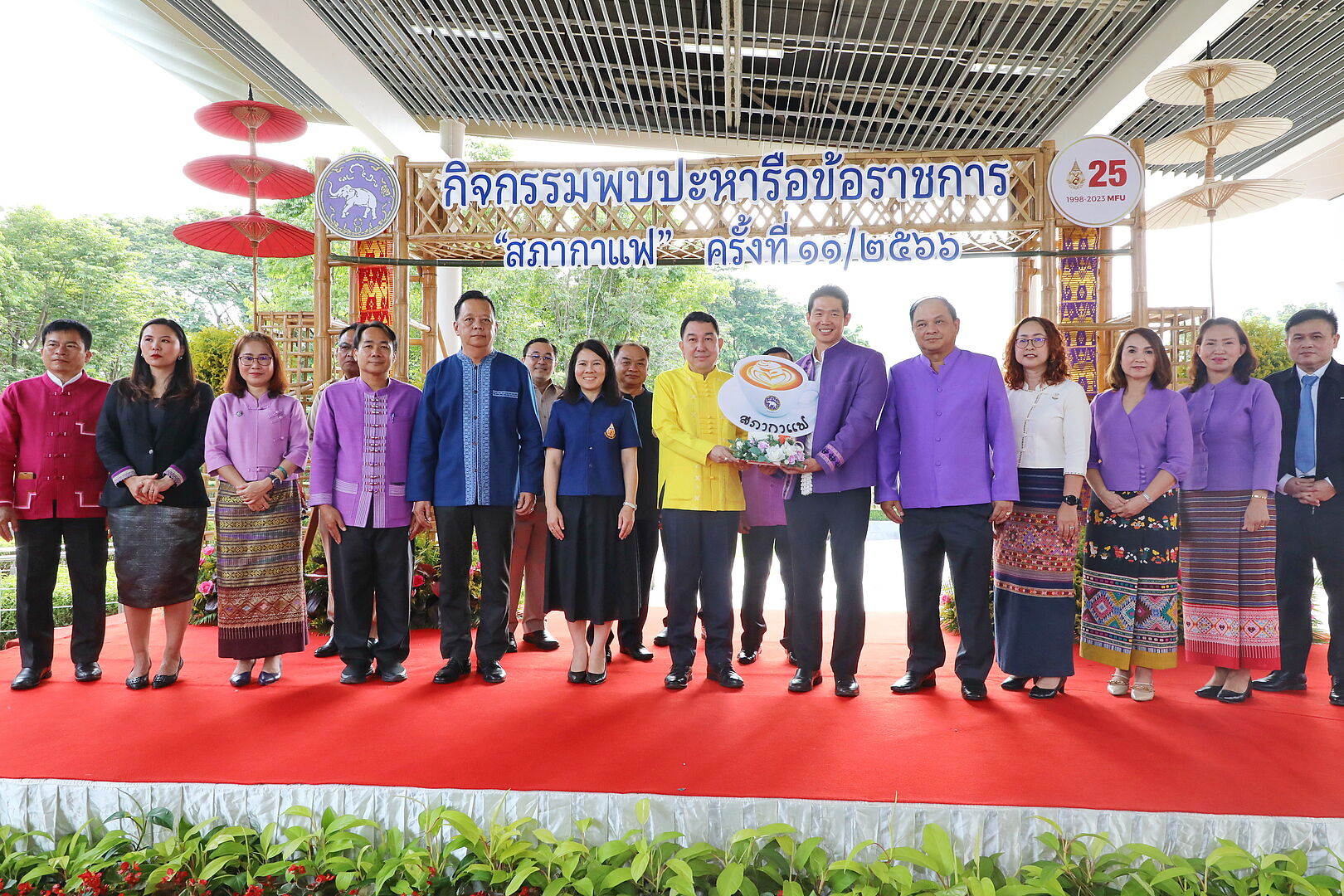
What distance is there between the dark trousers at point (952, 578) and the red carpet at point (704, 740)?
170 mm

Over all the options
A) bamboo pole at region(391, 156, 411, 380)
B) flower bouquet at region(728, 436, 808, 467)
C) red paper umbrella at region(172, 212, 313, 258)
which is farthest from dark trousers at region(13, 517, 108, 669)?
red paper umbrella at region(172, 212, 313, 258)

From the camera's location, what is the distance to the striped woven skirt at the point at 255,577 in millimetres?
3359

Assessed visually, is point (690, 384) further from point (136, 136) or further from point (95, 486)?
point (136, 136)

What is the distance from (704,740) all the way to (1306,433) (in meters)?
2.73

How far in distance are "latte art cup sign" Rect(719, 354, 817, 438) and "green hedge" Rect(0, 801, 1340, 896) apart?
1462 mm

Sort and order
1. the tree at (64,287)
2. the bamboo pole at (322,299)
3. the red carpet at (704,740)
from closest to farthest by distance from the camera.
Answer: the red carpet at (704,740)
the bamboo pole at (322,299)
the tree at (64,287)

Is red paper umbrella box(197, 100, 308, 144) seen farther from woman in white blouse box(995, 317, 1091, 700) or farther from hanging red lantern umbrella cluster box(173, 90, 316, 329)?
woman in white blouse box(995, 317, 1091, 700)

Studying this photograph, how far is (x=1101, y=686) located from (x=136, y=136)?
2011 centimetres

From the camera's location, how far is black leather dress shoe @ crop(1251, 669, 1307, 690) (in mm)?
3330

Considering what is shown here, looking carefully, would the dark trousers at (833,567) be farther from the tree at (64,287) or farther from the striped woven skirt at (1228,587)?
the tree at (64,287)

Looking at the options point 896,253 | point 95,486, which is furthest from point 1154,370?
point 95,486

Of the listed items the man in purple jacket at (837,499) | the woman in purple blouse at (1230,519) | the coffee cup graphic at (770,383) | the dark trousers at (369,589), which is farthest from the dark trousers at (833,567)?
the dark trousers at (369,589)

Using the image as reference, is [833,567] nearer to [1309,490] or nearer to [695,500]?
[695,500]

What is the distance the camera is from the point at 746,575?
398 centimetres
